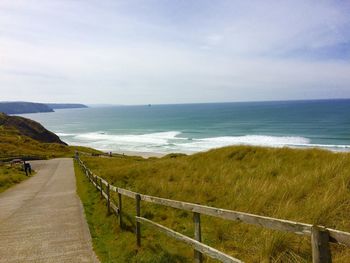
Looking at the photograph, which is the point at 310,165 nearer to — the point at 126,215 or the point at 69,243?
the point at 126,215

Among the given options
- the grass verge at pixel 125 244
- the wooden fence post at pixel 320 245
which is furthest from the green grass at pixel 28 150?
the wooden fence post at pixel 320 245

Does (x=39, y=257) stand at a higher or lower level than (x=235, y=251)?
lower

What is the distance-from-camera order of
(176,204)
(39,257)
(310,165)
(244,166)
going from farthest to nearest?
(244,166) < (310,165) < (39,257) < (176,204)

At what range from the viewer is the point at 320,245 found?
3.47 meters

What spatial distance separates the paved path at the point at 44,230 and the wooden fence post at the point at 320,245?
5.72m

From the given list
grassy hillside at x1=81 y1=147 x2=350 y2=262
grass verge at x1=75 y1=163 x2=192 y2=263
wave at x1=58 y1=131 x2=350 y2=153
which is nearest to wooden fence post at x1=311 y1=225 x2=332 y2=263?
grassy hillside at x1=81 y1=147 x2=350 y2=262

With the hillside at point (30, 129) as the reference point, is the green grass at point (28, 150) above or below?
below

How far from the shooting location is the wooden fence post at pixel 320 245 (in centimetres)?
343

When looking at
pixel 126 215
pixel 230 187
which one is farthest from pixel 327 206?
pixel 126 215

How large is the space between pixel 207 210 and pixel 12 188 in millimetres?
22691

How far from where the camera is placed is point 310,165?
13.5 meters

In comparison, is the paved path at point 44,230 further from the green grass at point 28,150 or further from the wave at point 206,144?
the wave at point 206,144

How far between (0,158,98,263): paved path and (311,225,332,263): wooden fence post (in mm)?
5723

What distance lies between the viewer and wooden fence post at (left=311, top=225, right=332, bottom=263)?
3.43m
